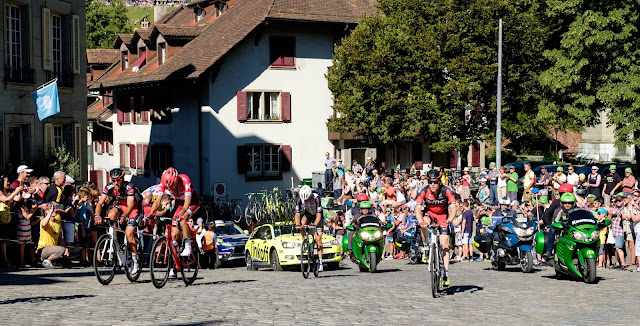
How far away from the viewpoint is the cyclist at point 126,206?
53.4 feet

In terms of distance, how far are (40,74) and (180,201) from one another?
16722 millimetres

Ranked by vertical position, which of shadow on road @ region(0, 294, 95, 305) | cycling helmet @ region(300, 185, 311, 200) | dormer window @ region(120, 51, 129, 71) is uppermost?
dormer window @ region(120, 51, 129, 71)

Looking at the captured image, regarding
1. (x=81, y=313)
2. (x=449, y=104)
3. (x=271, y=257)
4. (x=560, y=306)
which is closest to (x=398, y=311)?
(x=560, y=306)

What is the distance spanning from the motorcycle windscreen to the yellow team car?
7.18 metres

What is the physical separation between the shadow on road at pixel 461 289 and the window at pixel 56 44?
62.7 feet

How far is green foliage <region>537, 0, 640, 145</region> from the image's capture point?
4200cm

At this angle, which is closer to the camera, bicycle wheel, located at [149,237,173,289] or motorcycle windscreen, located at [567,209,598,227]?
bicycle wheel, located at [149,237,173,289]

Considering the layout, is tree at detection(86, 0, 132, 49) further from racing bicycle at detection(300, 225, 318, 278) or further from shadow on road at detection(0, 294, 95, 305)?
shadow on road at detection(0, 294, 95, 305)

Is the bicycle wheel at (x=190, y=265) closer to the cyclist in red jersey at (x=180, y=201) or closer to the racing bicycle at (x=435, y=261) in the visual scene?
the cyclist in red jersey at (x=180, y=201)

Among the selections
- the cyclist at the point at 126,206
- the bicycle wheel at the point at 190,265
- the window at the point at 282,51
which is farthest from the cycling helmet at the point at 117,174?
the window at the point at 282,51

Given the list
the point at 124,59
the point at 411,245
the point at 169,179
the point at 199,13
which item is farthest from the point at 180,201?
the point at 124,59

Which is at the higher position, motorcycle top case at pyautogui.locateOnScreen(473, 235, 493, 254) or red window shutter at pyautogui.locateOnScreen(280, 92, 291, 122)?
red window shutter at pyautogui.locateOnScreen(280, 92, 291, 122)

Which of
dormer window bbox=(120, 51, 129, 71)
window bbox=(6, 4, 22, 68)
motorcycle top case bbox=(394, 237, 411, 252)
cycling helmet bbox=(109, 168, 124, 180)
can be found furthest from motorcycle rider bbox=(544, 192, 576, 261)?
dormer window bbox=(120, 51, 129, 71)

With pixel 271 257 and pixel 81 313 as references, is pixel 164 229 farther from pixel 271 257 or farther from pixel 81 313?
pixel 271 257
